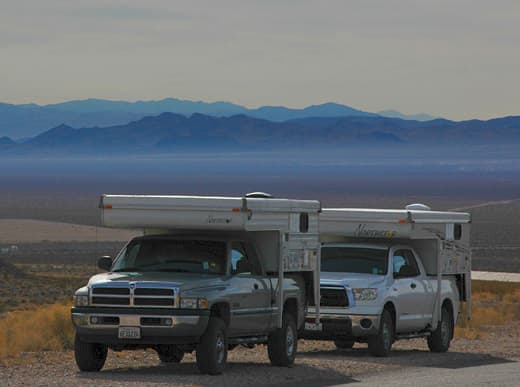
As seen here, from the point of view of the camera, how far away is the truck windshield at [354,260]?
69.6 ft

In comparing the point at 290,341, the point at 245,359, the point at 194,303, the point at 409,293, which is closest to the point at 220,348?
the point at 194,303

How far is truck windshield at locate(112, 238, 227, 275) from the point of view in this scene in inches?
679

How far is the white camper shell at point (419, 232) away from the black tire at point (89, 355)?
222 inches

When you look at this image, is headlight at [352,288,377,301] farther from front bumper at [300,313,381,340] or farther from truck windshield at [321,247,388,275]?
truck windshield at [321,247,388,275]

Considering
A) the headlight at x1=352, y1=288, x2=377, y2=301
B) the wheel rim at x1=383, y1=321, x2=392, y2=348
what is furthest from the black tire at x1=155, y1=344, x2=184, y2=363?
the wheel rim at x1=383, y1=321, x2=392, y2=348

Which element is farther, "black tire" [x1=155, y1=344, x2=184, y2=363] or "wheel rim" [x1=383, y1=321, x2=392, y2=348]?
"wheel rim" [x1=383, y1=321, x2=392, y2=348]

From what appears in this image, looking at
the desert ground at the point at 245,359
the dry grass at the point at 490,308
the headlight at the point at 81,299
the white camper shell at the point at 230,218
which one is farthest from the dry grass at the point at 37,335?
the dry grass at the point at 490,308

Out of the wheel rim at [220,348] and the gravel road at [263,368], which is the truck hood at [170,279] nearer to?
the wheel rim at [220,348]

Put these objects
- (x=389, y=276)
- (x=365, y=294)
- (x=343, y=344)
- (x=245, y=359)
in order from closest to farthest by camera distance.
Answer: (x=245, y=359), (x=365, y=294), (x=389, y=276), (x=343, y=344)

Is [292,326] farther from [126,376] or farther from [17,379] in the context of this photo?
[17,379]

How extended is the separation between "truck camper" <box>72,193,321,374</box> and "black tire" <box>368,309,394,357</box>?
168 centimetres

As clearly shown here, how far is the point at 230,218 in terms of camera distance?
55.8 feet

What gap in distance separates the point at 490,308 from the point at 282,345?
55.5 feet

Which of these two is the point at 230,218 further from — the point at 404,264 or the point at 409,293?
the point at 404,264
